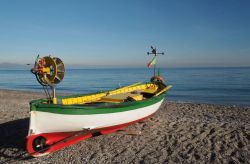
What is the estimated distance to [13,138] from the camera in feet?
37.3

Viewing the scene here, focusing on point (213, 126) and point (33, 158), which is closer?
point (33, 158)

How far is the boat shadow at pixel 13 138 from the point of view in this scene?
9.80 m

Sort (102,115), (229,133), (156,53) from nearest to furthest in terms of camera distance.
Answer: (102,115)
(229,133)
(156,53)

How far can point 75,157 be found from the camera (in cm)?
933

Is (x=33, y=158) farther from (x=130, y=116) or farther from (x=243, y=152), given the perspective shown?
(x=243, y=152)

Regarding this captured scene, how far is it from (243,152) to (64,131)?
7054 millimetres

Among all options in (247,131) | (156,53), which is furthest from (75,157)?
(156,53)

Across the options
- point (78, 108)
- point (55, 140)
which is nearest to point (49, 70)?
point (78, 108)

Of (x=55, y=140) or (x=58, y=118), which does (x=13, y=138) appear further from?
Result: (x=58, y=118)

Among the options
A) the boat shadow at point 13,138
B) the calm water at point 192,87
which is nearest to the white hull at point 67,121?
the boat shadow at point 13,138

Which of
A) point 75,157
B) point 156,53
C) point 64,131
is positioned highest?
point 156,53

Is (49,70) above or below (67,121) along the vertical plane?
above

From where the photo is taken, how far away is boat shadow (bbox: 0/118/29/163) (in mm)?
9798

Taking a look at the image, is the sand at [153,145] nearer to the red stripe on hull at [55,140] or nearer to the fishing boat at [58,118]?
the red stripe on hull at [55,140]
